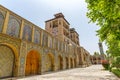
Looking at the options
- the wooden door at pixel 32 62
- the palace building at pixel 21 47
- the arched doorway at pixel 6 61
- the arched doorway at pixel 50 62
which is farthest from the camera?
the arched doorway at pixel 50 62

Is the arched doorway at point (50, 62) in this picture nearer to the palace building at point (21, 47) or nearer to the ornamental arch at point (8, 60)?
the palace building at point (21, 47)

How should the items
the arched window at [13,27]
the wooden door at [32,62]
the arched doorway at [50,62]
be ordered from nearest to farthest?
the arched window at [13,27] → the wooden door at [32,62] → the arched doorway at [50,62]

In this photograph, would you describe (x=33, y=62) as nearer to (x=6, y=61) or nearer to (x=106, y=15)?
(x=6, y=61)

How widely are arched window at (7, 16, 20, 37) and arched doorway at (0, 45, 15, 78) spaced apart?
5.59 feet

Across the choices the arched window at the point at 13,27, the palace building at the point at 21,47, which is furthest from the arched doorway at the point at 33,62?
the arched window at the point at 13,27

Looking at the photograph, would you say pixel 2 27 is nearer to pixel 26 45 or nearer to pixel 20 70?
pixel 26 45

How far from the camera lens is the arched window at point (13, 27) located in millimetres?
12447

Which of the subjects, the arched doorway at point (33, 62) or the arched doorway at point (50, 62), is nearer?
the arched doorway at point (33, 62)

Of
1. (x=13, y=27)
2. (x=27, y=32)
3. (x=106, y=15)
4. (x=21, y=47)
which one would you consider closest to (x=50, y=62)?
(x=27, y=32)

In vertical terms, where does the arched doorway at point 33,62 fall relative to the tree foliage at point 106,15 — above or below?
below

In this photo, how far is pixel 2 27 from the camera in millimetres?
Answer: 11516

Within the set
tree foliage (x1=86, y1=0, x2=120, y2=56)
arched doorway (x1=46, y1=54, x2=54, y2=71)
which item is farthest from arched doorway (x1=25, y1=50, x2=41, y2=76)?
tree foliage (x1=86, y1=0, x2=120, y2=56)

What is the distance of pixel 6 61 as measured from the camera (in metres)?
12.1

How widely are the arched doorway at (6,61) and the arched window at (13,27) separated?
5.59 feet
